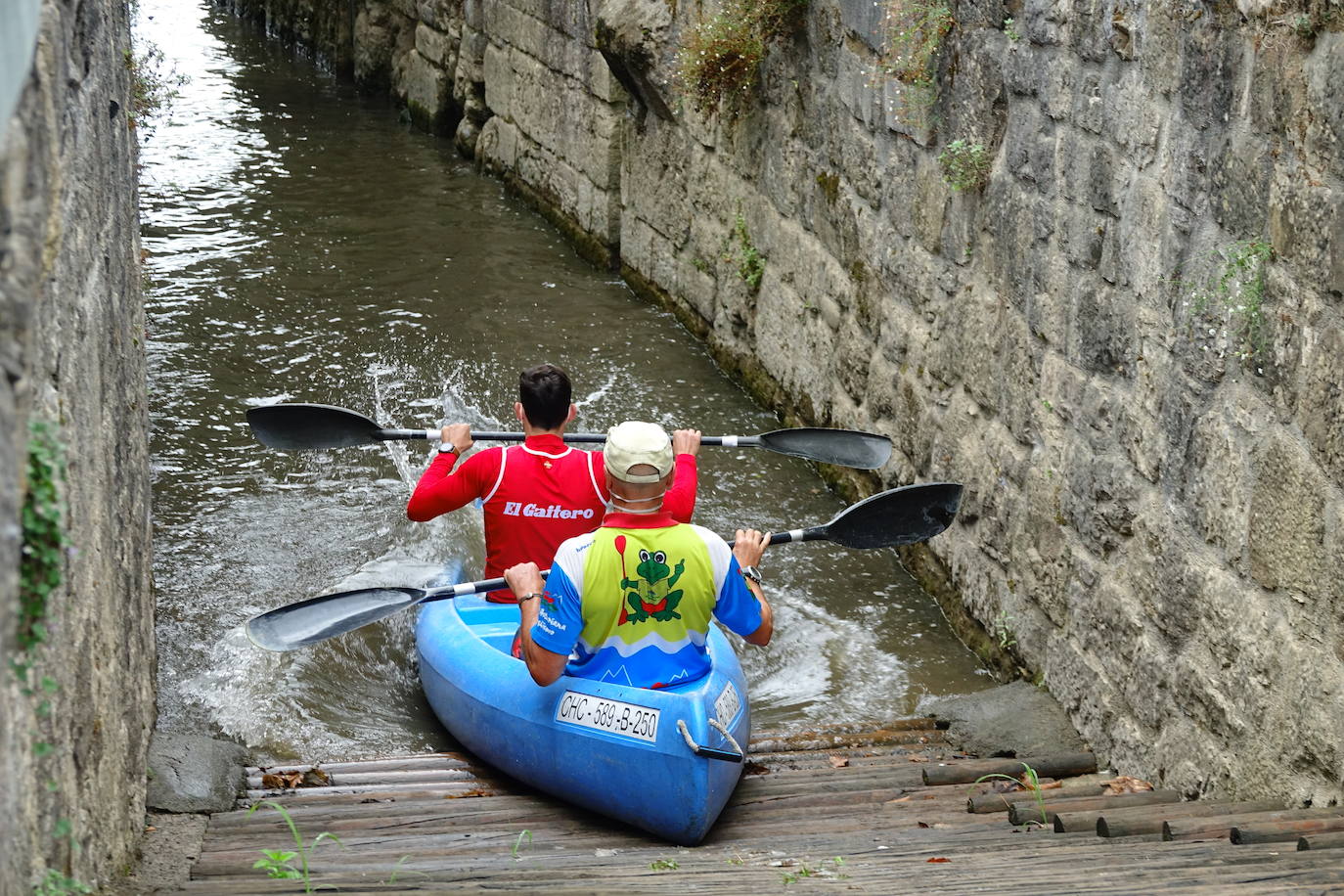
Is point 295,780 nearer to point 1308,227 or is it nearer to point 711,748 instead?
point 711,748

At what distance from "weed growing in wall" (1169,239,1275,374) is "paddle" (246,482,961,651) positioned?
121 centimetres

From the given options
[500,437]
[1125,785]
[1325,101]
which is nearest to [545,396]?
[500,437]

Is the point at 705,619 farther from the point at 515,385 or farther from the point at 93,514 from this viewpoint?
the point at 515,385

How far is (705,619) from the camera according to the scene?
3777 mm

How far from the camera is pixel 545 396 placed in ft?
14.5

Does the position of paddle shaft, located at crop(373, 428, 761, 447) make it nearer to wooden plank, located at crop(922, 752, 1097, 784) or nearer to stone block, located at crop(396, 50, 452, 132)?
wooden plank, located at crop(922, 752, 1097, 784)

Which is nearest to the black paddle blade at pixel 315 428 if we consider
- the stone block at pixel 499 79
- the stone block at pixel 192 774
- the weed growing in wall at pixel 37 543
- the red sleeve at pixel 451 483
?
the red sleeve at pixel 451 483

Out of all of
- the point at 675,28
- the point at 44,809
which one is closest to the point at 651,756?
the point at 44,809

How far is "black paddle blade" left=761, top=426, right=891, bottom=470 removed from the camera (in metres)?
5.54

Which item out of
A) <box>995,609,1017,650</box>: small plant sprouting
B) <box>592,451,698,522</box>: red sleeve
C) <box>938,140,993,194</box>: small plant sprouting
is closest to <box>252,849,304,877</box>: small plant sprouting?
<box>592,451,698,522</box>: red sleeve

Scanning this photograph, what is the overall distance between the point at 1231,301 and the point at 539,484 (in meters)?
2.04

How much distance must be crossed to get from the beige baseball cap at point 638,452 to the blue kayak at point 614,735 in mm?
595

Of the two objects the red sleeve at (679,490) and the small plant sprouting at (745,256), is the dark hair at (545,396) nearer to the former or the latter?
the red sleeve at (679,490)

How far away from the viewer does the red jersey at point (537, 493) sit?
14.6 ft
